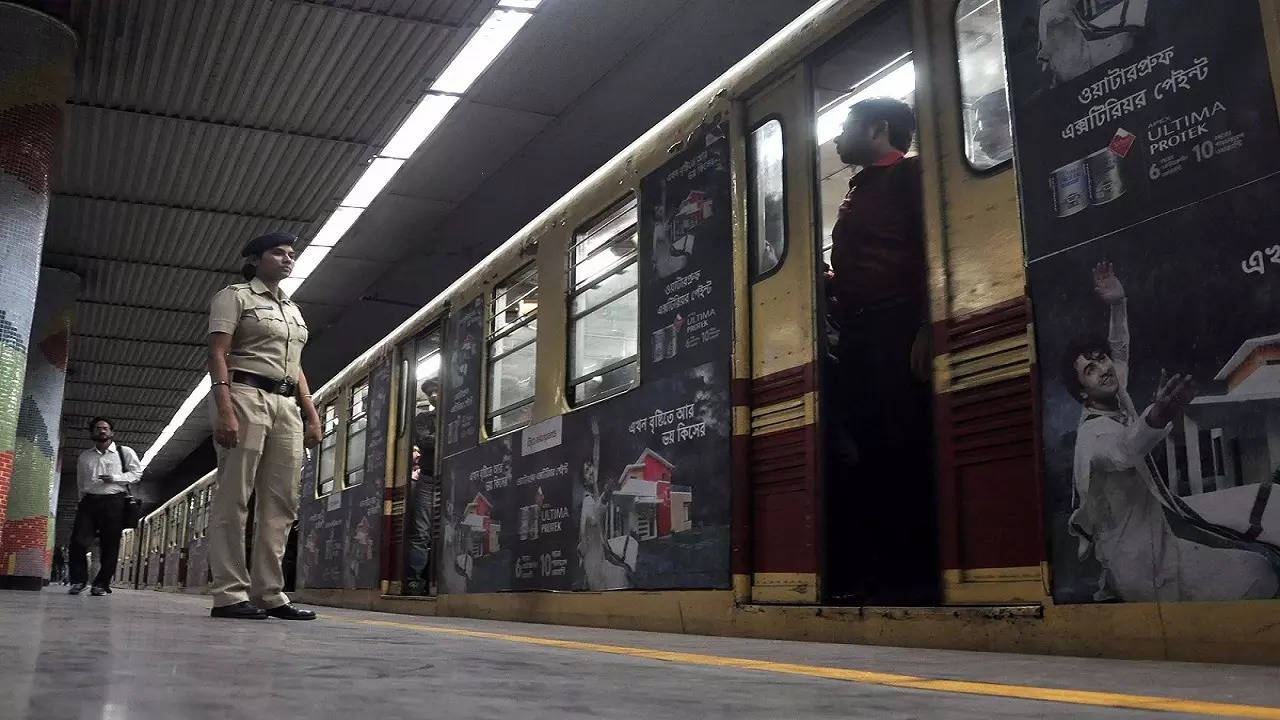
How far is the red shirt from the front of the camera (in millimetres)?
3930

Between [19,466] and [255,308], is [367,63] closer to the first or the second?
[255,308]

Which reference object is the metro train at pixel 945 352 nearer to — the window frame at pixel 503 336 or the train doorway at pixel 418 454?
the window frame at pixel 503 336

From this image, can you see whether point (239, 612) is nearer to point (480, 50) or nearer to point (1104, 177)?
point (1104, 177)

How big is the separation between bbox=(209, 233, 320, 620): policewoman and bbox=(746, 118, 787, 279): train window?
76.4 inches

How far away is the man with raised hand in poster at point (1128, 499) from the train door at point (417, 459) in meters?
5.74

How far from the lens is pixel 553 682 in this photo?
1.74 m

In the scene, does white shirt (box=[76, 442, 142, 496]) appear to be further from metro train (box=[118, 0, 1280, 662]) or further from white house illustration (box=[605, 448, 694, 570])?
white house illustration (box=[605, 448, 694, 570])

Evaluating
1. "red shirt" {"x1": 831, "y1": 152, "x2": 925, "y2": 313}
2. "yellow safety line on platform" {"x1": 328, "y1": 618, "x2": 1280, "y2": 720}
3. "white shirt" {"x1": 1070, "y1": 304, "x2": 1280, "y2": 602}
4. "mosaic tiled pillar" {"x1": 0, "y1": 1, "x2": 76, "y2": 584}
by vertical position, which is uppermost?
"mosaic tiled pillar" {"x1": 0, "y1": 1, "x2": 76, "y2": 584}

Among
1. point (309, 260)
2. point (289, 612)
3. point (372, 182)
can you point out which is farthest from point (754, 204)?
point (309, 260)

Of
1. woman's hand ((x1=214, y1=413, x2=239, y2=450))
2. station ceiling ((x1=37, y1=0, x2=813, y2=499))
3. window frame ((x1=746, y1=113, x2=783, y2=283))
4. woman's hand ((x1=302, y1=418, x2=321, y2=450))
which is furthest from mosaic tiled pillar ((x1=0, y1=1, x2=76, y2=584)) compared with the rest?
window frame ((x1=746, y1=113, x2=783, y2=283))

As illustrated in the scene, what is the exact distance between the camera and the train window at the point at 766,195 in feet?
13.3

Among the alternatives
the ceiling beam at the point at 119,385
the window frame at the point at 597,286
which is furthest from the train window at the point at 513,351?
the ceiling beam at the point at 119,385

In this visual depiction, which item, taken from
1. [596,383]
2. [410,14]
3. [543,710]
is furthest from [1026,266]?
[410,14]

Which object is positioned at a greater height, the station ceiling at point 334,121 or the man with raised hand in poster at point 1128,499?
the station ceiling at point 334,121
